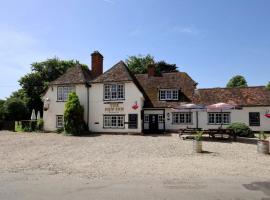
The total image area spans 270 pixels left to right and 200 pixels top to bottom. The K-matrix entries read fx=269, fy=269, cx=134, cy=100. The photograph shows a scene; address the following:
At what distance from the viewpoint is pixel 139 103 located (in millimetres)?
26844

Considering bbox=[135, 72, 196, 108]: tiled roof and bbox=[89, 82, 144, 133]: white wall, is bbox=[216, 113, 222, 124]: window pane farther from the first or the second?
bbox=[89, 82, 144, 133]: white wall

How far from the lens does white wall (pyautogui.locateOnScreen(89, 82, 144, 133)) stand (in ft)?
87.9

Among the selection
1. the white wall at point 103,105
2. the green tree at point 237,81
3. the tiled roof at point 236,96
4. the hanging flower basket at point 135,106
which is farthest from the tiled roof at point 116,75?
the green tree at point 237,81

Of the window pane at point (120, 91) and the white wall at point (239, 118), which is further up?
the window pane at point (120, 91)

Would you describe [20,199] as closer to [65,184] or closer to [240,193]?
[65,184]

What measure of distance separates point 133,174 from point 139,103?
17.4 meters

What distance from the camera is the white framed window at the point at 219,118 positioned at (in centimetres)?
2792

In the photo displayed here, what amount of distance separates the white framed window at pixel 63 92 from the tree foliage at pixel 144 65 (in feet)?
92.7

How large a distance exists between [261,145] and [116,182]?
32.5 feet

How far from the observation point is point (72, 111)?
84.1 ft

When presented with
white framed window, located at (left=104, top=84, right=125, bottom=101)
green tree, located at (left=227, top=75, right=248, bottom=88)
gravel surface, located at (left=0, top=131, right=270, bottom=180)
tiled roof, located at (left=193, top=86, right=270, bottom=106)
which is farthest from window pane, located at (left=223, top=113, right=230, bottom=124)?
green tree, located at (left=227, top=75, right=248, bottom=88)

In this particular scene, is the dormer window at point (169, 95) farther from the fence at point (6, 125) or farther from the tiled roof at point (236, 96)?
the fence at point (6, 125)

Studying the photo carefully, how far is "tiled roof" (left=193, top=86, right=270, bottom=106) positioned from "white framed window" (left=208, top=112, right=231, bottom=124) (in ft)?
4.37

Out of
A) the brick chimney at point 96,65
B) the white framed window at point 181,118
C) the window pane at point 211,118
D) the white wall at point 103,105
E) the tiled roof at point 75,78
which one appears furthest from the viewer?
the brick chimney at point 96,65
